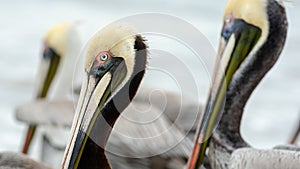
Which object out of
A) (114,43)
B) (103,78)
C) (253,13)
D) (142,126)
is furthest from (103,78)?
(142,126)

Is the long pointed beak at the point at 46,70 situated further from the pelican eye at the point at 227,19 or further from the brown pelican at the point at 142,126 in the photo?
the pelican eye at the point at 227,19

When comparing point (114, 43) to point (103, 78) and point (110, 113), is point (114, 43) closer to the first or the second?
point (103, 78)

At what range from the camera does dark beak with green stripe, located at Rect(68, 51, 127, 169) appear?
3031mm

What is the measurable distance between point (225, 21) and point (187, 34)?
1.32 ft

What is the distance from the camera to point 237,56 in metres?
3.83

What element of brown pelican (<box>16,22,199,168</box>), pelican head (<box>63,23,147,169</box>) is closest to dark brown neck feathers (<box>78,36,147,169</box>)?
pelican head (<box>63,23,147,169</box>)

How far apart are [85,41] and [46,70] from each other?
2390 millimetres

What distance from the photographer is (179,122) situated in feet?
17.3

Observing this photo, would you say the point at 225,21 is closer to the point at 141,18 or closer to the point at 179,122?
the point at 141,18

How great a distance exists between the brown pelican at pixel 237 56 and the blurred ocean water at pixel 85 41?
83.3 inches

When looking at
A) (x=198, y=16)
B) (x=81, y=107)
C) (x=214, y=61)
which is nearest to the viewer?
(x=81, y=107)

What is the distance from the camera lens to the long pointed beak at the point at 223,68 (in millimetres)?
3697

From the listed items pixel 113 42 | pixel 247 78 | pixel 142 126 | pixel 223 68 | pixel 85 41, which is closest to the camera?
pixel 113 42

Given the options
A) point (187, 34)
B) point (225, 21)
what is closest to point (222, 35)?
point (225, 21)
